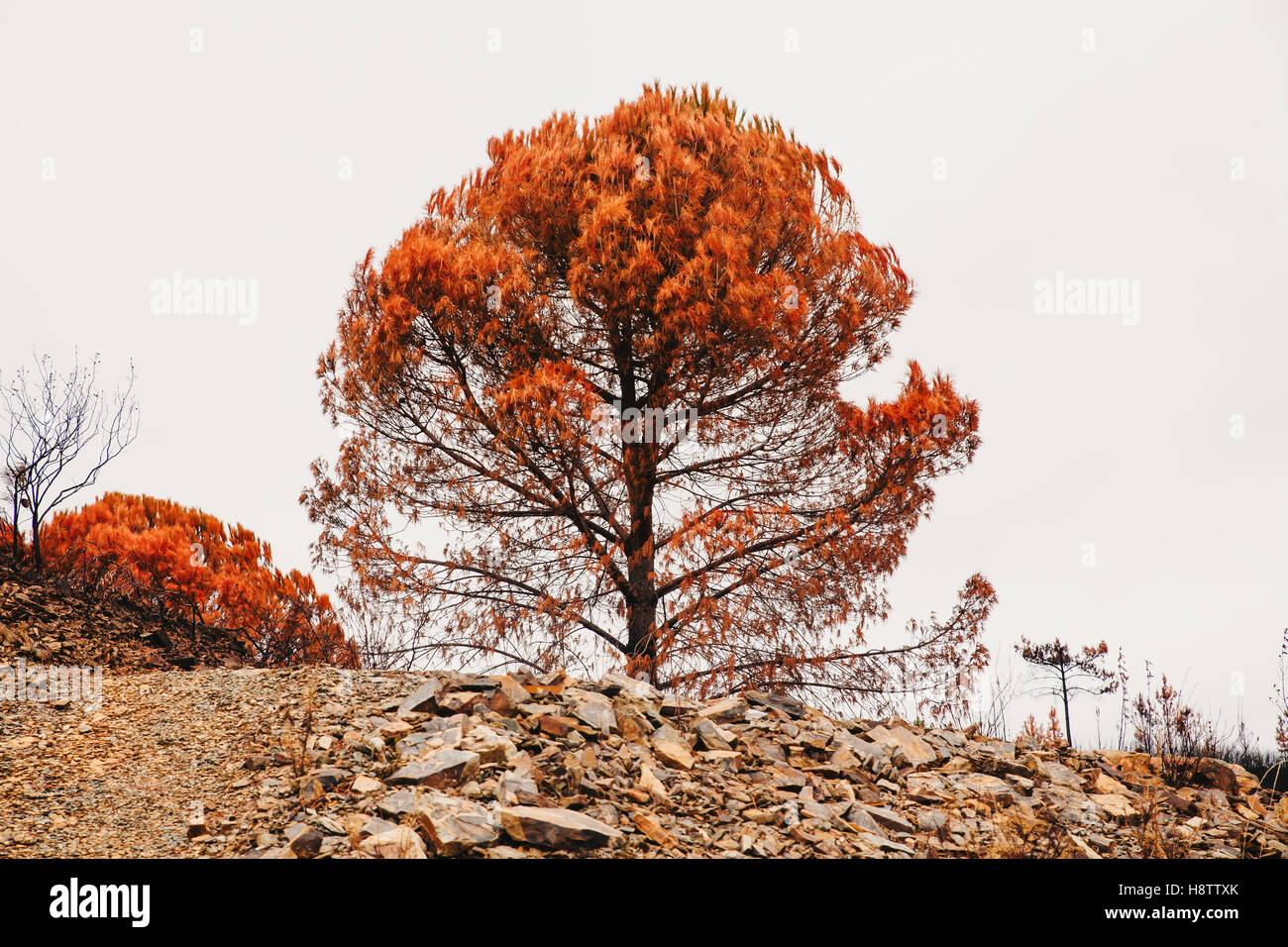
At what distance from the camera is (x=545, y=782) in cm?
575

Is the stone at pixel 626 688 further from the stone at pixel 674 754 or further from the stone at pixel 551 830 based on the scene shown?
the stone at pixel 551 830

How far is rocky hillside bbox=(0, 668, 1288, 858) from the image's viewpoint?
5309 mm

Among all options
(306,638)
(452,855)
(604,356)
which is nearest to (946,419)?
(604,356)

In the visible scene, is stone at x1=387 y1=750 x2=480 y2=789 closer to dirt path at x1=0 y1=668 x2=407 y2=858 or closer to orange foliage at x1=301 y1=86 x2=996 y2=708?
dirt path at x1=0 y1=668 x2=407 y2=858

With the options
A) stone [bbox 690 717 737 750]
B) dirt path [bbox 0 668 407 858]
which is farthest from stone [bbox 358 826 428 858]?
stone [bbox 690 717 737 750]

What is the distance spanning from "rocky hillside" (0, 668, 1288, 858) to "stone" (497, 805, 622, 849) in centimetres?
1

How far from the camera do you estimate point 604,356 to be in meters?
11.4

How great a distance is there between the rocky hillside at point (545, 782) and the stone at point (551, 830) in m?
0.01

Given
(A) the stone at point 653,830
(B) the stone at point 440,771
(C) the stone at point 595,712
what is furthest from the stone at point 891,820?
(B) the stone at point 440,771

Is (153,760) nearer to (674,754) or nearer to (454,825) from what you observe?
(454,825)

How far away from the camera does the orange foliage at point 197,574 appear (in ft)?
42.4
